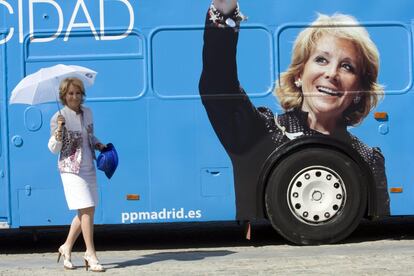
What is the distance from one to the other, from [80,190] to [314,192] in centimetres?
280

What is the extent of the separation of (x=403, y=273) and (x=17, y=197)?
4.17m

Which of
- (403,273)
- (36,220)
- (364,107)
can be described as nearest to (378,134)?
(364,107)

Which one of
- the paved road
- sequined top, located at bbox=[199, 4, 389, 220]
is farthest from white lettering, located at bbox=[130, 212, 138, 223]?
sequined top, located at bbox=[199, 4, 389, 220]

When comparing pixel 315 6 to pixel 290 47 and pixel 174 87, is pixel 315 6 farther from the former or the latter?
pixel 174 87

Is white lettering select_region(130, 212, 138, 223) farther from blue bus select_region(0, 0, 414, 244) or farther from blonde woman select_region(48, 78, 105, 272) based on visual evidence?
blonde woman select_region(48, 78, 105, 272)

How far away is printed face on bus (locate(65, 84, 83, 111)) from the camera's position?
7701mm

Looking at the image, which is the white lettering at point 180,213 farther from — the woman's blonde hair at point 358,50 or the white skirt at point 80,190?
the woman's blonde hair at point 358,50

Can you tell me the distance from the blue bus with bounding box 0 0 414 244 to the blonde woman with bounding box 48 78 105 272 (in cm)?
109

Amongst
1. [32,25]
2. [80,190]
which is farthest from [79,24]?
[80,190]

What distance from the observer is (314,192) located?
9039 mm

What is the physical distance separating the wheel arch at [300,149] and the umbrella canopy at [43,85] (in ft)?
7.41

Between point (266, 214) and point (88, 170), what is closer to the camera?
point (88, 170)

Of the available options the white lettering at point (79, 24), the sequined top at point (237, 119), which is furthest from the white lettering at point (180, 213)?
the white lettering at point (79, 24)

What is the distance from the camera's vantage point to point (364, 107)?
904cm
